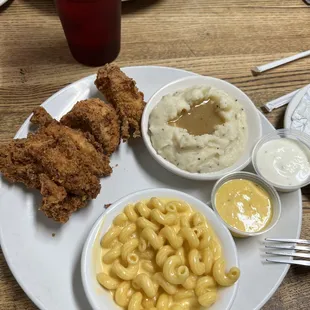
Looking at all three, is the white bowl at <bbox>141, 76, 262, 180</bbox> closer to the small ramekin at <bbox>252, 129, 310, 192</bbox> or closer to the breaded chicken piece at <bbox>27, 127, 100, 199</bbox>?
the small ramekin at <bbox>252, 129, 310, 192</bbox>

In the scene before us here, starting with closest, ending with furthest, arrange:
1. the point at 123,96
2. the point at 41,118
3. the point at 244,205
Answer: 1. the point at 244,205
2. the point at 41,118
3. the point at 123,96

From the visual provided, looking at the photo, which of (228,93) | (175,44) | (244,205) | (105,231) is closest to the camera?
(105,231)

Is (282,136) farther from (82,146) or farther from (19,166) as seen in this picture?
(19,166)

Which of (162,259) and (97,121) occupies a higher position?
(97,121)

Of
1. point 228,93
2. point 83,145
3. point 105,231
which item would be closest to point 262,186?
point 228,93

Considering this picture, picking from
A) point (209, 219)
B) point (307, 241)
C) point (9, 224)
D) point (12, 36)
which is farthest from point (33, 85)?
point (307, 241)

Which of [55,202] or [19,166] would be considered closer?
[55,202]

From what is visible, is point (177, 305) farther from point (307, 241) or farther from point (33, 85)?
point (33, 85)
